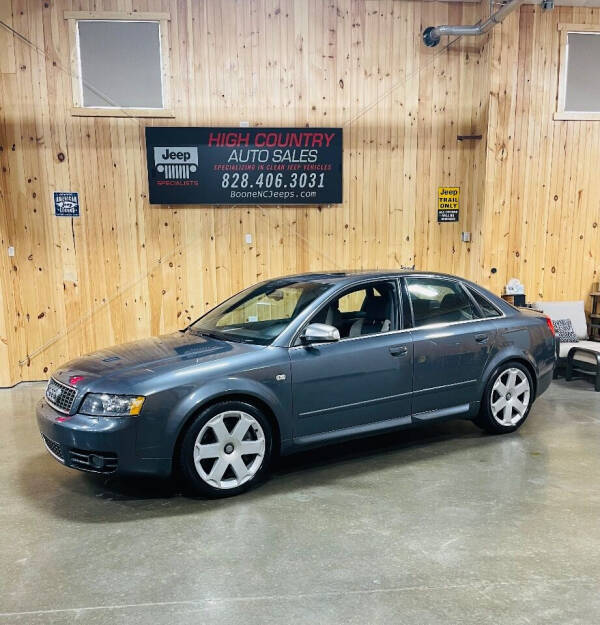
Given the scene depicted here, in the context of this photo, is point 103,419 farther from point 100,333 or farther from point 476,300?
point 100,333

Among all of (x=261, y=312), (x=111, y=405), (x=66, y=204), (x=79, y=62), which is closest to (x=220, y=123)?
(x=79, y=62)

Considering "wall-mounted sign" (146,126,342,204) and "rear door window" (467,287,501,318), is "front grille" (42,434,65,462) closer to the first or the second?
"rear door window" (467,287,501,318)

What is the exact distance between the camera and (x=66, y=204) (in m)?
6.36

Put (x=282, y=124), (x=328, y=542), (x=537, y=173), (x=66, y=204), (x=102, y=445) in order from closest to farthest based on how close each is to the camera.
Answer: (x=328, y=542) < (x=102, y=445) < (x=66, y=204) < (x=282, y=124) < (x=537, y=173)

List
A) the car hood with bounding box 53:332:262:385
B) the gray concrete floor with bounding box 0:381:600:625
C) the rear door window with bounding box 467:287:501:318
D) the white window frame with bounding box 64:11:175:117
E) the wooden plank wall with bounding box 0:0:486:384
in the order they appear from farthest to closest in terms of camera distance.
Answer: the wooden plank wall with bounding box 0:0:486:384, the white window frame with bounding box 64:11:175:117, the rear door window with bounding box 467:287:501:318, the car hood with bounding box 53:332:262:385, the gray concrete floor with bounding box 0:381:600:625

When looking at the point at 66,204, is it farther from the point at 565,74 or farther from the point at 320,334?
the point at 565,74

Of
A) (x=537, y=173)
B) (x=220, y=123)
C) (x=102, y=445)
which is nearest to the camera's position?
(x=102, y=445)

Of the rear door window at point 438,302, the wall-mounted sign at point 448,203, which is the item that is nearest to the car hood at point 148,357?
the rear door window at point 438,302

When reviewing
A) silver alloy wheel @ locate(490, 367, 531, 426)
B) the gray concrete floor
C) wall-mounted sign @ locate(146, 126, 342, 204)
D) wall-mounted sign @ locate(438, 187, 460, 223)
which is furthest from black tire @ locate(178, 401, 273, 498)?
wall-mounted sign @ locate(438, 187, 460, 223)

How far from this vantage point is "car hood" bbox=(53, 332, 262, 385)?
3295 mm

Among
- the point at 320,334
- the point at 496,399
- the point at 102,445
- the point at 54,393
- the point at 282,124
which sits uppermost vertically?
the point at 282,124

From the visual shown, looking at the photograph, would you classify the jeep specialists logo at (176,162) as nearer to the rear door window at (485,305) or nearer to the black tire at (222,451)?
the rear door window at (485,305)

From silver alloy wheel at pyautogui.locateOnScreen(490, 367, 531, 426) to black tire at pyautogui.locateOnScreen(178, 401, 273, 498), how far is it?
1.98m

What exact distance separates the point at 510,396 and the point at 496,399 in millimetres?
149
